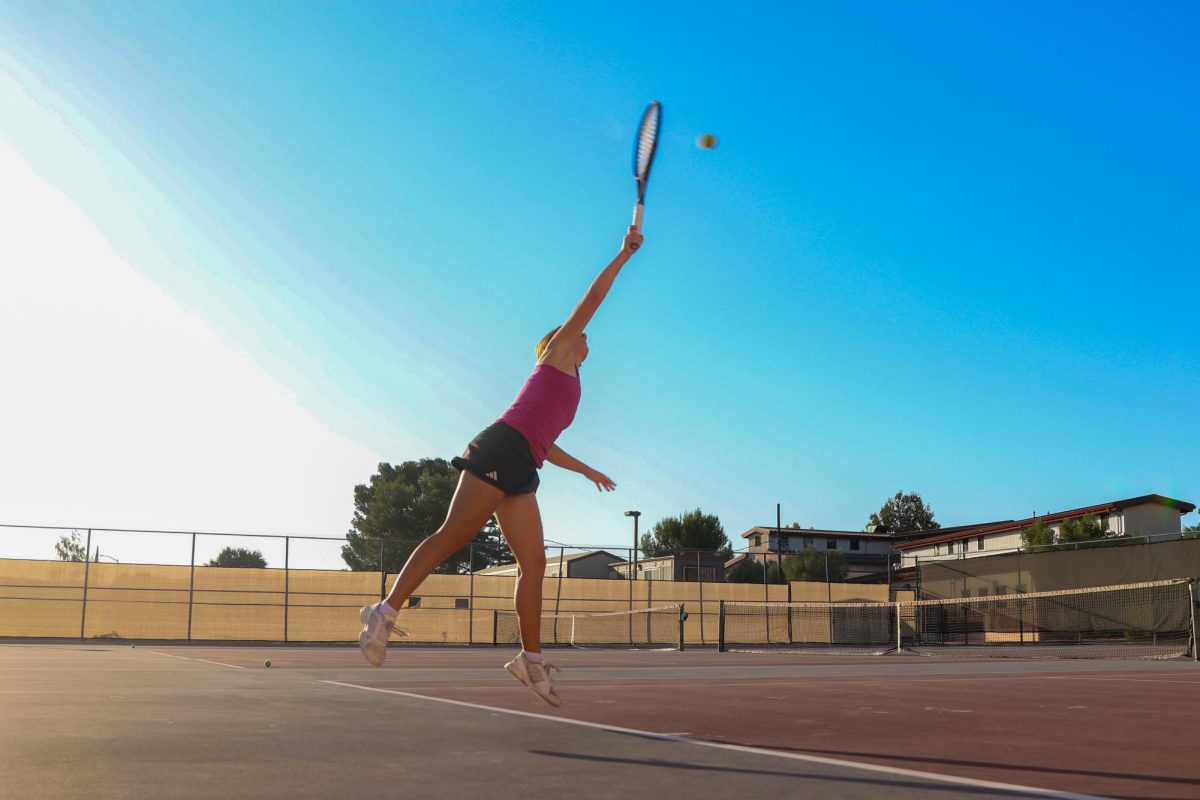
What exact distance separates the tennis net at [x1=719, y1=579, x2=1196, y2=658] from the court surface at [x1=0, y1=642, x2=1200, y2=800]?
24679 mm

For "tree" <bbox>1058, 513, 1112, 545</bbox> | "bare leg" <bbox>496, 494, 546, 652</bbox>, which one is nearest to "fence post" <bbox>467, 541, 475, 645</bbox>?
"bare leg" <bbox>496, 494, 546, 652</bbox>

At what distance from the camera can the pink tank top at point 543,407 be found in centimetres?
505

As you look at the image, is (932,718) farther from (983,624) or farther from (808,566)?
(808,566)

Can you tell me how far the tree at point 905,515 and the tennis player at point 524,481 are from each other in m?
106

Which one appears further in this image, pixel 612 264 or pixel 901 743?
pixel 612 264

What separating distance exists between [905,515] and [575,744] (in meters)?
110

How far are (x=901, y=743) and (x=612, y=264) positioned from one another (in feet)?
8.07

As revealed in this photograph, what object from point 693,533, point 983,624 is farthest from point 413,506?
point 983,624

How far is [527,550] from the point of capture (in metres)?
5.11

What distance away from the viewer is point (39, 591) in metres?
29.3

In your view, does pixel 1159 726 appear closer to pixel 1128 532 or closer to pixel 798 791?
pixel 798 791

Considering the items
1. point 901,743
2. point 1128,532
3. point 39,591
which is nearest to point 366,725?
point 901,743

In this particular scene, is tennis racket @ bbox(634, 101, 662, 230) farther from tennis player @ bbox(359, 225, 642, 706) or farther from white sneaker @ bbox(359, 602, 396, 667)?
white sneaker @ bbox(359, 602, 396, 667)

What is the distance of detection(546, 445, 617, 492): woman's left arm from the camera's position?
5426mm
